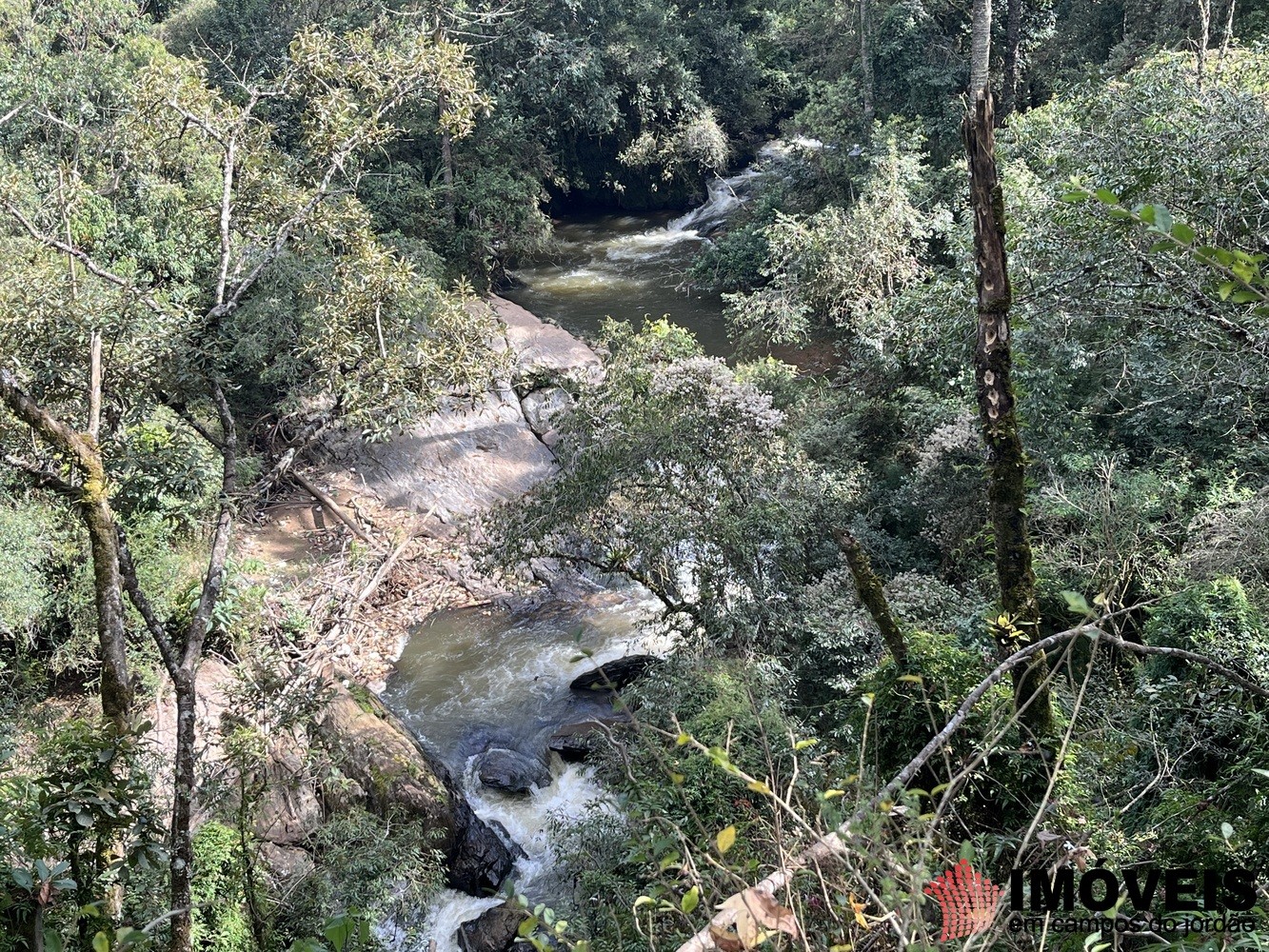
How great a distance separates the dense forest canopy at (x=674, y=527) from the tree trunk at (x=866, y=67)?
0.93 feet

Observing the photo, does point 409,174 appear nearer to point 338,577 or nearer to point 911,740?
point 338,577

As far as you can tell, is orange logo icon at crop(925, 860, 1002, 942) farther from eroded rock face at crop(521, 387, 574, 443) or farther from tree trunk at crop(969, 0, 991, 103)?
eroded rock face at crop(521, 387, 574, 443)

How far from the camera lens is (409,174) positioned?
19.0m

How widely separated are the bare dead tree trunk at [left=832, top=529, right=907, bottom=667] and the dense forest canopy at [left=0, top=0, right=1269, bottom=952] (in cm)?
2

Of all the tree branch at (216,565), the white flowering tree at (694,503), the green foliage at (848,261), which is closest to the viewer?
the tree branch at (216,565)

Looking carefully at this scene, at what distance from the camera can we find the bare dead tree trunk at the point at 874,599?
14.1 ft

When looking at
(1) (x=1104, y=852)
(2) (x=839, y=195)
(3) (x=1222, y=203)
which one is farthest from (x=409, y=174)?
(1) (x=1104, y=852)

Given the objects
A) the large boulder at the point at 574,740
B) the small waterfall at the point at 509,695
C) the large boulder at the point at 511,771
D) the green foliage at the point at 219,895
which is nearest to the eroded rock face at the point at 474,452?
the small waterfall at the point at 509,695

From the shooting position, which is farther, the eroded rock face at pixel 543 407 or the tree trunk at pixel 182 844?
the eroded rock face at pixel 543 407

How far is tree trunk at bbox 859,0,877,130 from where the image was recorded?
17547 millimetres

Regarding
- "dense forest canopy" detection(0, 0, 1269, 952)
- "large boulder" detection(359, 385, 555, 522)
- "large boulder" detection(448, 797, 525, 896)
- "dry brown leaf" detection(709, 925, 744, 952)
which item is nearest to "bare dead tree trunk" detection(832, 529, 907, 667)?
"dense forest canopy" detection(0, 0, 1269, 952)

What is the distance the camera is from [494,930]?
7309 mm

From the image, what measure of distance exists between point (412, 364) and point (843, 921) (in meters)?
6.51

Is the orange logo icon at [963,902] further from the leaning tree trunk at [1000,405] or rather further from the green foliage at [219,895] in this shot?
the green foliage at [219,895]
